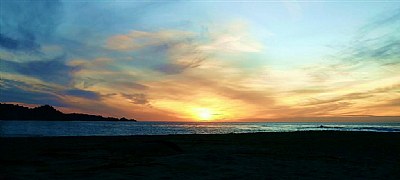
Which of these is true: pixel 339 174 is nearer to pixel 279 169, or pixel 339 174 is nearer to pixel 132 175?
pixel 279 169

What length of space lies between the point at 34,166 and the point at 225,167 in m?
7.02

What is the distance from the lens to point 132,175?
10.6m

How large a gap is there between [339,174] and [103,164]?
28.8 feet

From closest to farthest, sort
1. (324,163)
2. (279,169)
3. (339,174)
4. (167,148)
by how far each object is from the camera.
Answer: (339,174) < (279,169) < (324,163) < (167,148)

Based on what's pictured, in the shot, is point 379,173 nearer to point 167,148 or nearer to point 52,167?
point 167,148

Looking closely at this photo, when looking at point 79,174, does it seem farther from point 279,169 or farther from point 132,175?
point 279,169

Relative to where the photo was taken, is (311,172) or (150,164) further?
(150,164)

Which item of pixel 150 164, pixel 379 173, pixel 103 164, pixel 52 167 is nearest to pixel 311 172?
pixel 379 173

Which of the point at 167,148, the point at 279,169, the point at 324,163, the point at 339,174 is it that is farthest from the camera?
the point at 167,148

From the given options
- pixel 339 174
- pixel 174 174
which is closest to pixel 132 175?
pixel 174 174

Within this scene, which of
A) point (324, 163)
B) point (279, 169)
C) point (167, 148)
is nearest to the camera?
point (279, 169)

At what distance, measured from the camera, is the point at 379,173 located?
12.5 meters

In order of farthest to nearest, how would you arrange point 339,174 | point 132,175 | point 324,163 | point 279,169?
point 324,163
point 279,169
point 339,174
point 132,175

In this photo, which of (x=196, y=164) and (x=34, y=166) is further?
(x=196, y=164)
